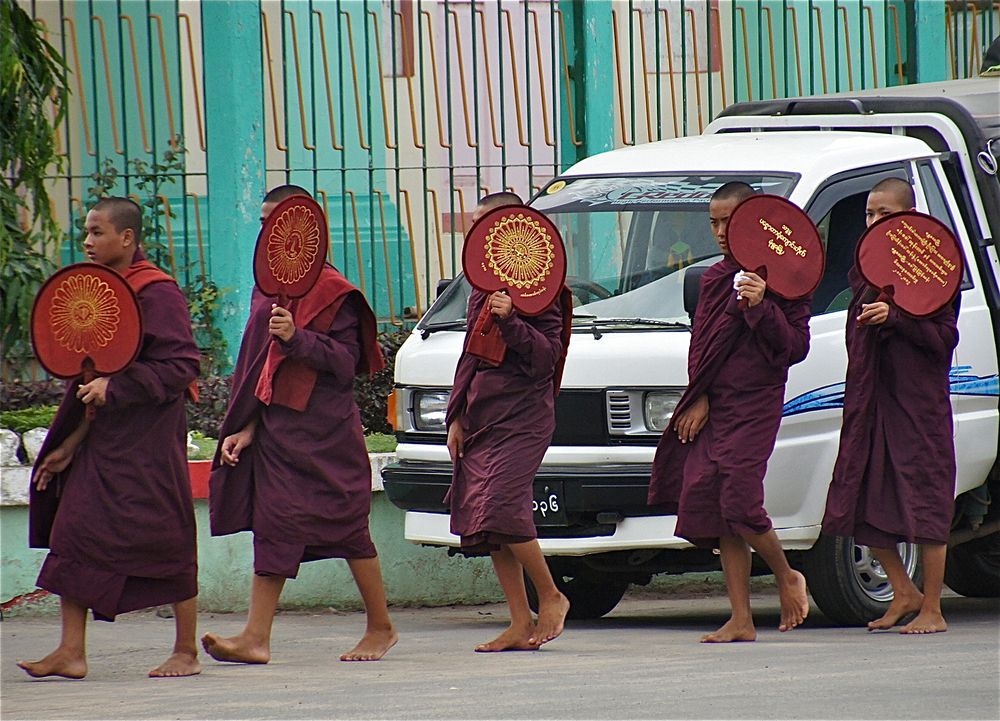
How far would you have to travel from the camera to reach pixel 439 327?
309 inches

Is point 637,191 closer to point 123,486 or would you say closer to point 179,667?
point 123,486

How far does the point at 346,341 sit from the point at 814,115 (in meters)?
3.07

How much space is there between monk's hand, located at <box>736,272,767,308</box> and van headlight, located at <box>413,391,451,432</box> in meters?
1.48

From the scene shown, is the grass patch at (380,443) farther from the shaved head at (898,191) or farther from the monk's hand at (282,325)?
the shaved head at (898,191)

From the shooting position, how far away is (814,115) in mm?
8570

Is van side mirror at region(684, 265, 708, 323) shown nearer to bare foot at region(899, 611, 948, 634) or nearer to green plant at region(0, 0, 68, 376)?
bare foot at region(899, 611, 948, 634)

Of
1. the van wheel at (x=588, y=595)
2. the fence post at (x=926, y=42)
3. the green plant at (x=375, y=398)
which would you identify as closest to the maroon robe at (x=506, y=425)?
the van wheel at (x=588, y=595)

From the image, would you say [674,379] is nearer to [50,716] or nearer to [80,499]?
[80,499]

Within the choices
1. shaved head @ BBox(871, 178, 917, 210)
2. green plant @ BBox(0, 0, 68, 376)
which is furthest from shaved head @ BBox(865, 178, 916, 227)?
green plant @ BBox(0, 0, 68, 376)

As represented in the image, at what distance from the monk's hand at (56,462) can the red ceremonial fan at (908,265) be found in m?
3.16

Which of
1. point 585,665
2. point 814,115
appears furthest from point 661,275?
point 585,665

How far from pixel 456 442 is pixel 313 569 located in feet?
7.13

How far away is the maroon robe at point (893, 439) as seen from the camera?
280 inches

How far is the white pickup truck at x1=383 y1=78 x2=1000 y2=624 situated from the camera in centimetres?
722
